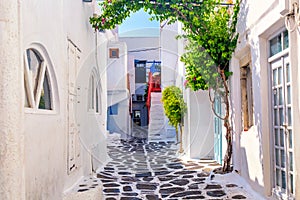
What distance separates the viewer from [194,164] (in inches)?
355

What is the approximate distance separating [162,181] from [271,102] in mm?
3139

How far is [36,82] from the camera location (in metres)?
4.58

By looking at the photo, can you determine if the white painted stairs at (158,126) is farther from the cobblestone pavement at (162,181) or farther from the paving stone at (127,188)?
the paving stone at (127,188)

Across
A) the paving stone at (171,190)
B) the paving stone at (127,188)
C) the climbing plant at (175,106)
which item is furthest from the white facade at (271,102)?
the climbing plant at (175,106)

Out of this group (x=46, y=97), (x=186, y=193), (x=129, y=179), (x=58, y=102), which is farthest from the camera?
(x=129, y=179)

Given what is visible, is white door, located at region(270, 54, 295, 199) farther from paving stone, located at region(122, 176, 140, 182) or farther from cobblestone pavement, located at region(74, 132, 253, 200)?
paving stone, located at region(122, 176, 140, 182)

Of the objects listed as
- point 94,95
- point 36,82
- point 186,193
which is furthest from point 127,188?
point 94,95

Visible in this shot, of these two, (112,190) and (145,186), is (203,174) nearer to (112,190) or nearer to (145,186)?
(145,186)

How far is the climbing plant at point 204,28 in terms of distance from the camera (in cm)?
695

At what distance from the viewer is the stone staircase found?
17641 millimetres

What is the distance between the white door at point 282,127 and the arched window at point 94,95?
5224 millimetres

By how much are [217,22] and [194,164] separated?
3.94 m

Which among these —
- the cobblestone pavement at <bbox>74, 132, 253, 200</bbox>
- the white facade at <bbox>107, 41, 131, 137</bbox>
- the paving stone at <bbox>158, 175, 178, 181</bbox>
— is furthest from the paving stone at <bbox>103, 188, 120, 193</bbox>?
the white facade at <bbox>107, 41, 131, 137</bbox>

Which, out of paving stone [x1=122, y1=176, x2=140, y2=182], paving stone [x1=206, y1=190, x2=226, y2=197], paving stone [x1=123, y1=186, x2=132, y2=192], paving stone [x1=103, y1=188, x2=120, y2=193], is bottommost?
paving stone [x1=122, y1=176, x2=140, y2=182]
